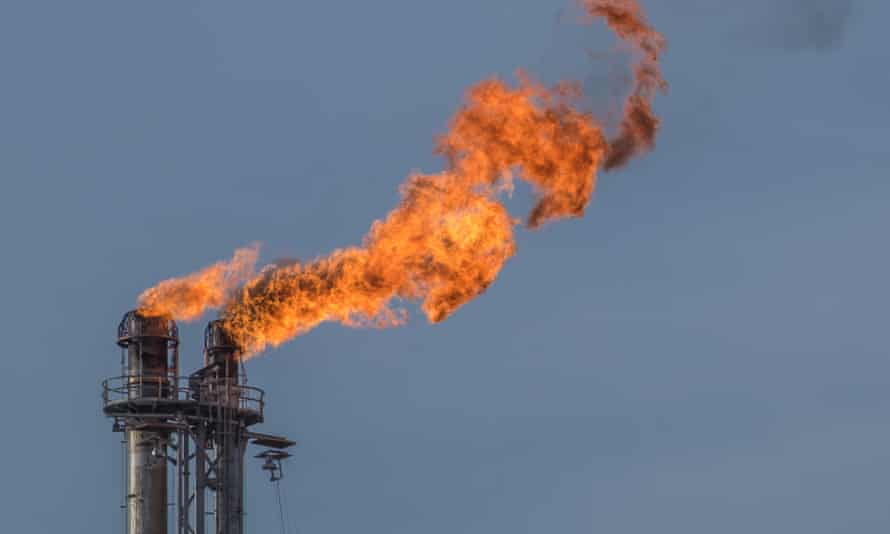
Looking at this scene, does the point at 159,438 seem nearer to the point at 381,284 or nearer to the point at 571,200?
the point at 381,284

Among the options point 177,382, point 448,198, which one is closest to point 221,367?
point 177,382

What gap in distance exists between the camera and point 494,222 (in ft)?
440

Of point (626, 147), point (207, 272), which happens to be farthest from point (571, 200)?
point (207, 272)

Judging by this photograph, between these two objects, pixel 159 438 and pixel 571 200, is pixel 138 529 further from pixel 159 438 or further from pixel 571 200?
pixel 571 200

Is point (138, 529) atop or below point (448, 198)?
below

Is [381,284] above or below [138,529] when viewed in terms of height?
above

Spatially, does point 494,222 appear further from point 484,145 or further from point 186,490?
point 186,490

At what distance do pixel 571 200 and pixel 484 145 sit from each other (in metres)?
4.42

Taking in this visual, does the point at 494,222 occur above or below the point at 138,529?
above

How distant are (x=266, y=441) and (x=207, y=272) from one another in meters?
7.83

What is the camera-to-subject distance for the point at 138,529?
13412 cm

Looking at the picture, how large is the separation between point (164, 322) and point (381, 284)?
948 cm

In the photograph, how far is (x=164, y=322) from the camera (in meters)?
136

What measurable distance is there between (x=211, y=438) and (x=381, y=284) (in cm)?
987
